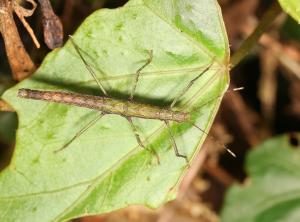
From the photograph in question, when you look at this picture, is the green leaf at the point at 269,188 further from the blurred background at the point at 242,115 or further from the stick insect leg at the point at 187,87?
the stick insect leg at the point at 187,87

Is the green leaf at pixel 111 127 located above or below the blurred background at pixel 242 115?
above

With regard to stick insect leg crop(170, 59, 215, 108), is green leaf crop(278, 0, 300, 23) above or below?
above

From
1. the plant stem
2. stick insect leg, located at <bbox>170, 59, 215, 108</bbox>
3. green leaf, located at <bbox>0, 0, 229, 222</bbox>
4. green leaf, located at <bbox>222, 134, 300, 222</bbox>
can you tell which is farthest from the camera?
green leaf, located at <bbox>222, 134, 300, 222</bbox>

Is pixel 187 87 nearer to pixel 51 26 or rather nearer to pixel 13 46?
pixel 51 26

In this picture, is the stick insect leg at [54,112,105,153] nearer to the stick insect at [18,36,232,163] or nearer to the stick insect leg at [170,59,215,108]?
the stick insect at [18,36,232,163]

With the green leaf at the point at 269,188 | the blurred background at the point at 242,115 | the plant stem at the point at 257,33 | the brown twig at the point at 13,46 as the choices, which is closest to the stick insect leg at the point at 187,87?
the plant stem at the point at 257,33

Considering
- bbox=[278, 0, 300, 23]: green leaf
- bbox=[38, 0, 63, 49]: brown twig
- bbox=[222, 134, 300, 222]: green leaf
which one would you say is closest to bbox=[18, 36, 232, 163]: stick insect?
bbox=[38, 0, 63, 49]: brown twig
